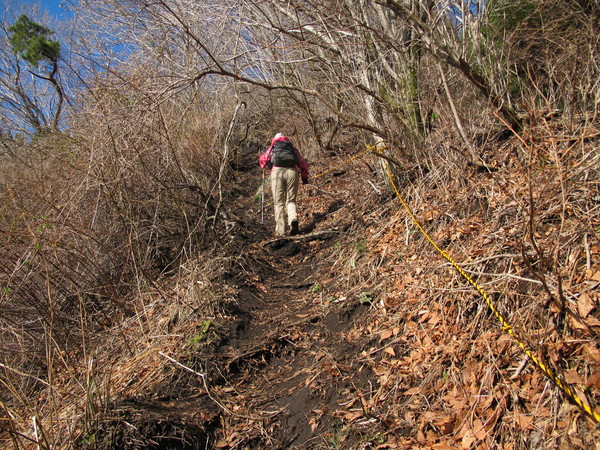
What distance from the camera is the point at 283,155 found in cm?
677

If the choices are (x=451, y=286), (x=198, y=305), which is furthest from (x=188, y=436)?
(x=451, y=286)

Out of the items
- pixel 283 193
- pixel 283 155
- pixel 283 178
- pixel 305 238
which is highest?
pixel 283 155

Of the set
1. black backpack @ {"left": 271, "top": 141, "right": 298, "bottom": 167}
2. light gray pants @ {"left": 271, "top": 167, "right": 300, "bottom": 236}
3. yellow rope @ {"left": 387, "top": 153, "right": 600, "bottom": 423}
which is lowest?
yellow rope @ {"left": 387, "top": 153, "right": 600, "bottom": 423}

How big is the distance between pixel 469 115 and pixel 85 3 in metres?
5.33

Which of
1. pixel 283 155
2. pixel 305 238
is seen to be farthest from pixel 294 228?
pixel 283 155

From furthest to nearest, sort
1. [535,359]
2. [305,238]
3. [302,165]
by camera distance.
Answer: [302,165] < [305,238] < [535,359]

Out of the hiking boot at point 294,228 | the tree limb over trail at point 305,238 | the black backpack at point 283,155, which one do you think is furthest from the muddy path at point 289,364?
the black backpack at point 283,155

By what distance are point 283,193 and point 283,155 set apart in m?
0.65

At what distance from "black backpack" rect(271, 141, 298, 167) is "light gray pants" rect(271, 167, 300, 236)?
98 millimetres

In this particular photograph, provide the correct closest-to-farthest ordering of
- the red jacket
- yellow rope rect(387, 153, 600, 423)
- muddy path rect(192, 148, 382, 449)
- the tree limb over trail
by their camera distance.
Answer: yellow rope rect(387, 153, 600, 423)
muddy path rect(192, 148, 382, 449)
the tree limb over trail
the red jacket

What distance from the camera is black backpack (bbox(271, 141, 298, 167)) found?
6.78 metres

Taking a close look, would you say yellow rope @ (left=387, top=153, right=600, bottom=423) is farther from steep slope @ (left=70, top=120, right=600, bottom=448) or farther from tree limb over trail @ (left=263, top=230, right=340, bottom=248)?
tree limb over trail @ (left=263, top=230, right=340, bottom=248)

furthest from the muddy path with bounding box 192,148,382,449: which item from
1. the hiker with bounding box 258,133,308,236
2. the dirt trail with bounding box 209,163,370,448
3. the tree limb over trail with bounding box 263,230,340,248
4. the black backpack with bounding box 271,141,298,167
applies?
the black backpack with bounding box 271,141,298,167

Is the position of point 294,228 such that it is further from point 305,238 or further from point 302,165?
point 302,165
